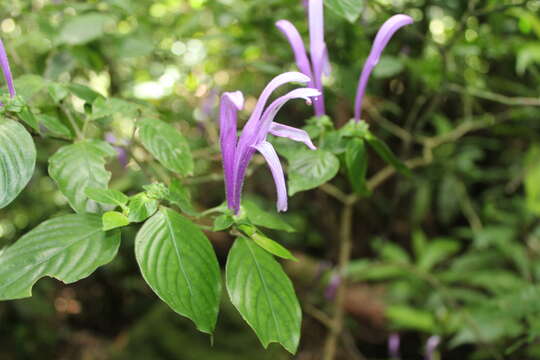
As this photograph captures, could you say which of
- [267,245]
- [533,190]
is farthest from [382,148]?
[533,190]

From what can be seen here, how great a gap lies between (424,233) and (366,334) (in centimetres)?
87

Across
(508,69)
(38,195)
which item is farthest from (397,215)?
(38,195)

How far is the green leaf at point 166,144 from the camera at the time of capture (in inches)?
35.0

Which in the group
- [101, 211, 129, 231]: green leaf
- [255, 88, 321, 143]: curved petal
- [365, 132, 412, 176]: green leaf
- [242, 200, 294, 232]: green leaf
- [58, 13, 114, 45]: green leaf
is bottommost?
[242, 200, 294, 232]: green leaf

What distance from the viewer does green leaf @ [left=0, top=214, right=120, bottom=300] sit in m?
0.71

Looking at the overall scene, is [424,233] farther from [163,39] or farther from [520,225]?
[163,39]

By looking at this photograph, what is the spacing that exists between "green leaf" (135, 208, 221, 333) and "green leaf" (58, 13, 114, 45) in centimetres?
80

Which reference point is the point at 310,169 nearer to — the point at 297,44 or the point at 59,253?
the point at 297,44

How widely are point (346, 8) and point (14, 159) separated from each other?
711 millimetres

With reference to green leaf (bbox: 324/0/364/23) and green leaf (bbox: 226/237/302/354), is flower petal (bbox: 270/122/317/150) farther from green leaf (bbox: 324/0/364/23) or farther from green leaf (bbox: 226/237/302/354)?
green leaf (bbox: 324/0/364/23)

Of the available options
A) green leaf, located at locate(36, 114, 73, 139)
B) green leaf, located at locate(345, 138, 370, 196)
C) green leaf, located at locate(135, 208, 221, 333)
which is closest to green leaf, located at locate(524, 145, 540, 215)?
green leaf, located at locate(345, 138, 370, 196)

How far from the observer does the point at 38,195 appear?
3.12 m

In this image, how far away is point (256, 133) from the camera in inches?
28.0

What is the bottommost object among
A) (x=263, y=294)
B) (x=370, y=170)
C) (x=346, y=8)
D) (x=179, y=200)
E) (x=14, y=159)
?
(x=370, y=170)
